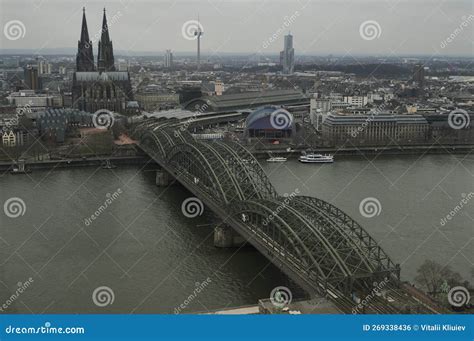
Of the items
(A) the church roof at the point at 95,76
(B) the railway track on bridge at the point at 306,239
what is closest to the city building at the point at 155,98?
(A) the church roof at the point at 95,76

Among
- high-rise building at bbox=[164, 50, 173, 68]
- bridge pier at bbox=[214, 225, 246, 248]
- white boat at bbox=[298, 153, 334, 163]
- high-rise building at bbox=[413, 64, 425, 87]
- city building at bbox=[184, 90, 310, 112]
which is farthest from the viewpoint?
high-rise building at bbox=[164, 50, 173, 68]

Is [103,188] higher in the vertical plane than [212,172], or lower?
lower

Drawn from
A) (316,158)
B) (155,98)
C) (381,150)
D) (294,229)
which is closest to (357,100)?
(381,150)

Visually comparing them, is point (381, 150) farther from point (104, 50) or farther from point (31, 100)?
point (31, 100)

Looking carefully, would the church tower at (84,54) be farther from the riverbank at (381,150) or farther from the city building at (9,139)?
the riverbank at (381,150)

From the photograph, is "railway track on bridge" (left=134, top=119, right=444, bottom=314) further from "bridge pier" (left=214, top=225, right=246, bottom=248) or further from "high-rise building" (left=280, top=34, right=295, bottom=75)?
"high-rise building" (left=280, top=34, right=295, bottom=75)

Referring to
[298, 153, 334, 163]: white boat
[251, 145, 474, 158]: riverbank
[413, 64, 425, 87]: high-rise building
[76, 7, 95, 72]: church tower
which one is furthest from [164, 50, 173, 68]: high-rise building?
[298, 153, 334, 163]: white boat

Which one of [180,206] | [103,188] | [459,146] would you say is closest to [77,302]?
[180,206]

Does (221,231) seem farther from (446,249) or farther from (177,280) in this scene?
(446,249)
